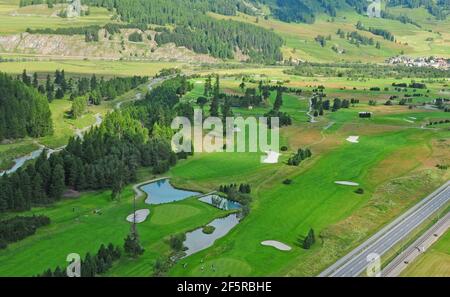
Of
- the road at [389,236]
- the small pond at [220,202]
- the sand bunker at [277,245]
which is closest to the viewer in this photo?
the road at [389,236]

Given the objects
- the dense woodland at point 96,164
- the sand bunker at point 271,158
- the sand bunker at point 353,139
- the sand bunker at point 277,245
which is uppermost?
the dense woodland at point 96,164

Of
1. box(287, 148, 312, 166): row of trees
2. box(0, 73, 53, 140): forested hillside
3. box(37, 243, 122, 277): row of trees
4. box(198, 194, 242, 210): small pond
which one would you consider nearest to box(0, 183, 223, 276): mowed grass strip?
box(37, 243, 122, 277): row of trees

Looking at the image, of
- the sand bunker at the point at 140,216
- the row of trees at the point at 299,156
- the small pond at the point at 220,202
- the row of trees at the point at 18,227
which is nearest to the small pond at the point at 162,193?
the small pond at the point at 220,202

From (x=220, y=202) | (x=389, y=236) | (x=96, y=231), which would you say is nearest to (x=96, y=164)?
(x=220, y=202)

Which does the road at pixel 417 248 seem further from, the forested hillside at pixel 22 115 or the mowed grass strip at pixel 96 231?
the forested hillside at pixel 22 115

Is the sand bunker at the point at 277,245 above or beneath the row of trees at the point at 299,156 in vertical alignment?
beneath
